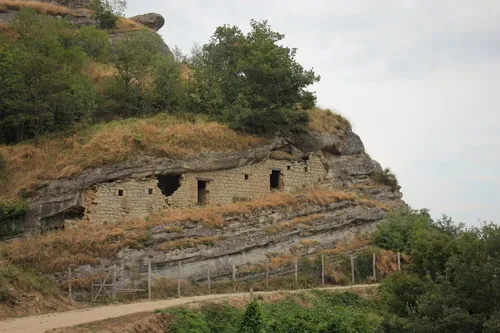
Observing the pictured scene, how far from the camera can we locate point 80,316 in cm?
1997

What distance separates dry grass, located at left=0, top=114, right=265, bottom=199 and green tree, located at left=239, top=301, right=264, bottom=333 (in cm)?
1027

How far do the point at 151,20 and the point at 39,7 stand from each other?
1072 centimetres

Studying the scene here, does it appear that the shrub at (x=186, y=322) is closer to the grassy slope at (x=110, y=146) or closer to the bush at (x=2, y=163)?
the grassy slope at (x=110, y=146)

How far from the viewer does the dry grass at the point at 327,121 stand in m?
35.2

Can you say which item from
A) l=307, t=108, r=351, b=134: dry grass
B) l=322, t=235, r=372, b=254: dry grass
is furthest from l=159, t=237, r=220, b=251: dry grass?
l=307, t=108, r=351, b=134: dry grass

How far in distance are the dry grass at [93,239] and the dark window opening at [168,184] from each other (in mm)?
2012

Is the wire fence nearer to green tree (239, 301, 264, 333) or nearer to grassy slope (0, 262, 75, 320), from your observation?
grassy slope (0, 262, 75, 320)

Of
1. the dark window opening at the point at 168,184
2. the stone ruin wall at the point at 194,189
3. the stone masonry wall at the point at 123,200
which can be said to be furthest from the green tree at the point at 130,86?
the stone masonry wall at the point at 123,200

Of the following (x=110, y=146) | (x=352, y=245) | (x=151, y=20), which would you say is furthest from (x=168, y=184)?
(x=151, y=20)

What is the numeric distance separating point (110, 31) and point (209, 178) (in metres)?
19.9

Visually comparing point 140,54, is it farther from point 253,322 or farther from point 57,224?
point 253,322

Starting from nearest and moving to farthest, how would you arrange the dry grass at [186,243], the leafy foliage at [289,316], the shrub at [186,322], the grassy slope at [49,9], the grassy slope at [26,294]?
the shrub at [186,322], the leafy foliage at [289,316], the grassy slope at [26,294], the dry grass at [186,243], the grassy slope at [49,9]

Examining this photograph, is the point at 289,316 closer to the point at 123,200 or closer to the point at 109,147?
the point at 123,200

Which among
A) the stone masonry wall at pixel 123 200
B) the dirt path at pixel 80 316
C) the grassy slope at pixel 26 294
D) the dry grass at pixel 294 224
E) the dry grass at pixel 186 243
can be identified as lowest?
the dirt path at pixel 80 316
